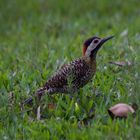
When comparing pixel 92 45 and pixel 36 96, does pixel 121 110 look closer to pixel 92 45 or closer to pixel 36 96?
pixel 36 96

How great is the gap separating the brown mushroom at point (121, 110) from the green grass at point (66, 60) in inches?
2.9

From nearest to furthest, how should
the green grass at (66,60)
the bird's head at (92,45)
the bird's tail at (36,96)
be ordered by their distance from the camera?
the green grass at (66,60)
the bird's tail at (36,96)
the bird's head at (92,45)

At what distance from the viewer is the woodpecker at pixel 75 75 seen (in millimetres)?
7012

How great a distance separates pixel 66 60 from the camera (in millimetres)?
8828

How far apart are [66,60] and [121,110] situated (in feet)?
8.91

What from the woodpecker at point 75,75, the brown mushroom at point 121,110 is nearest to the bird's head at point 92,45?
the woodpecker at point 75,75

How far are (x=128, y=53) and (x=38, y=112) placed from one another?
8.06ft

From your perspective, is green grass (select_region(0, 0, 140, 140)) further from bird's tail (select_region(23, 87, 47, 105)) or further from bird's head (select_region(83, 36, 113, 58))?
bird's head (select_region(83, 36, 113, 58))

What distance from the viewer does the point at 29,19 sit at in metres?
14.0

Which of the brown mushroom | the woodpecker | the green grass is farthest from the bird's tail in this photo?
the brown mushroom

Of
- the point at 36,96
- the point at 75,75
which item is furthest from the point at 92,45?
the point at 36,96

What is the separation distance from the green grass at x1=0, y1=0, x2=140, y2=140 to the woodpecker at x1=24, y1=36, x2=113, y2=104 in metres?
0.12

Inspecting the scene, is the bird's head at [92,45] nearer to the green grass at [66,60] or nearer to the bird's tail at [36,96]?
the green grass at [66,60]

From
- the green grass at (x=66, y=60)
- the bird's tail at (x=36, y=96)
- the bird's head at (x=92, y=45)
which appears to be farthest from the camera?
the bird's head at (x=92, y=45)
